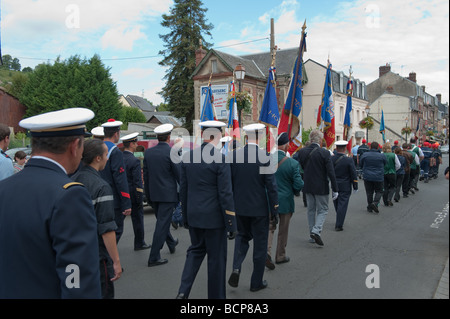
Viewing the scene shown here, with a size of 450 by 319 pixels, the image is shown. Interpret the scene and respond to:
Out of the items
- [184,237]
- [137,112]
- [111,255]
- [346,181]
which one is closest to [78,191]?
[111,255]

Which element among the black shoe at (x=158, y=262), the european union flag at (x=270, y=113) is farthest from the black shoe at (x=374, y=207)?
the black shoe at (x=158, y=262)

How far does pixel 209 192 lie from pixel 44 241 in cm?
272

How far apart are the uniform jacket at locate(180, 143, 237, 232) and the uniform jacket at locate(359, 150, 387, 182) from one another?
298 inches

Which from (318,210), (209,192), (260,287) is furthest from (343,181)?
(209,192)

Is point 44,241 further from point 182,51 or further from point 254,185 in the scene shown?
point 182,51

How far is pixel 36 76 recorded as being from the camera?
37.8 metres

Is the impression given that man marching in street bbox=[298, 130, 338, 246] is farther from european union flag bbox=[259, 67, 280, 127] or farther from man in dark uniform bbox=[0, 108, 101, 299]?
man in dark uniform bbox=[0, 108, 101, 299]

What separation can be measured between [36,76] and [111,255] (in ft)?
132

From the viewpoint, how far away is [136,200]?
640 centimetres

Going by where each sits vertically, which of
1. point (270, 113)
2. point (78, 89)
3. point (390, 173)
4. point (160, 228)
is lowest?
point (160, 228)

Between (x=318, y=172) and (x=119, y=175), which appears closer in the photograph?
(x=119, y=175)

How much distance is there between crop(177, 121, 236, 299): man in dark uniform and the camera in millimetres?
4242

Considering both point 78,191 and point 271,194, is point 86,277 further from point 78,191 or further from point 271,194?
point 271,194

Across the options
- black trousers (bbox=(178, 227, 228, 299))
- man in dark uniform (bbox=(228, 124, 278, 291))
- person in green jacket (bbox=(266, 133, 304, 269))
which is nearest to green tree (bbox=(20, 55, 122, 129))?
person in green jacket (bbox=(266, 133, 304, 269))
